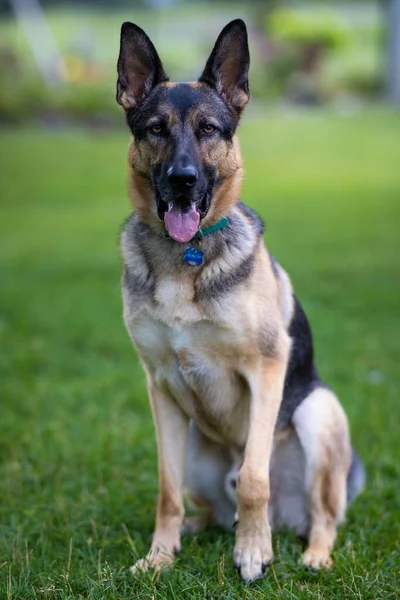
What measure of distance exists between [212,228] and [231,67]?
71 centimetres

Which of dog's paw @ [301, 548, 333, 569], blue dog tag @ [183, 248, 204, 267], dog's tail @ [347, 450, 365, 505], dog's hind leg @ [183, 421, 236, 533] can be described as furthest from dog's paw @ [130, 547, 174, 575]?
blue dog tag @ [183, 248, 204, 267]

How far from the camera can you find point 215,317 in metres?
3.44

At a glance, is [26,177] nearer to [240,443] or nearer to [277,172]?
[277,172]

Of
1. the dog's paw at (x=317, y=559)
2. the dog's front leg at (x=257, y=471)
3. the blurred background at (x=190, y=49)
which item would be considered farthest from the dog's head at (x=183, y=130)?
the blurred background at (x=190, y=49)

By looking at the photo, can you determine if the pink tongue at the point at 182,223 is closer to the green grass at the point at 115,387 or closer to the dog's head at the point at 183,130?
the dog's head at the point at 183,130

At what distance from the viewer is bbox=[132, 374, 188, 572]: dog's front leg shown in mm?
3775

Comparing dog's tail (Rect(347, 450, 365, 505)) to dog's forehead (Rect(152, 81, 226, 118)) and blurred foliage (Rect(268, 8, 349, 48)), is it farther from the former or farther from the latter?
blurred foliage (Rect(268, 8, 349, 48))

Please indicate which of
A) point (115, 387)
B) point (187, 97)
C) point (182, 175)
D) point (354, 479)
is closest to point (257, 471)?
point (354, 479)

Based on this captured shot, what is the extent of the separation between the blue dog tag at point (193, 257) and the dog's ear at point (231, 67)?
66 centimetres

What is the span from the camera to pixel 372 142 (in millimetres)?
19938

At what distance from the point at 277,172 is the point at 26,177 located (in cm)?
526

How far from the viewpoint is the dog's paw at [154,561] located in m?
3.45

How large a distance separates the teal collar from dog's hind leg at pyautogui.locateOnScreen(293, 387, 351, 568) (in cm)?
95

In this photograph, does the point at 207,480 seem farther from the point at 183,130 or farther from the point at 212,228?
the point at 183,130
